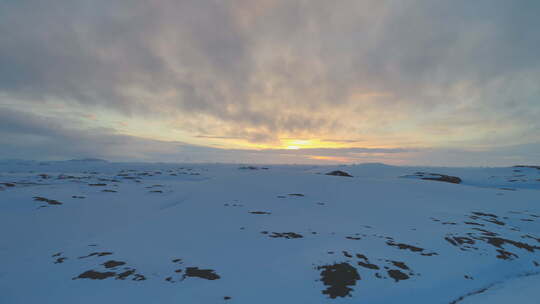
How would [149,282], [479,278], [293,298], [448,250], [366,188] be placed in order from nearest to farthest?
[293,298]
[149,282]
[479,278]
[448,250]
[366,188]

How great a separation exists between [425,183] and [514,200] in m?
7.05

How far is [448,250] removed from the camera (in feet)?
27.1

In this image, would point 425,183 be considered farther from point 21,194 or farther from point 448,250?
point 21,194

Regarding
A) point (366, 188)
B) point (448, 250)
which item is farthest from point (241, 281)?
point (366, 188)

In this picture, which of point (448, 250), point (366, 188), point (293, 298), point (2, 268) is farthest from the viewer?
point (366, 188)

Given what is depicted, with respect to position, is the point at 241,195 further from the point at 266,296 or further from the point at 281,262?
the point at 266,296

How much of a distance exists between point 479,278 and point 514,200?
18.3 meters

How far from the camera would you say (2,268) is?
24.6 ft

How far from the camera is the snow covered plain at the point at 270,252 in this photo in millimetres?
5785

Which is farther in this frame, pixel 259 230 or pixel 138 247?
pixel 259 230

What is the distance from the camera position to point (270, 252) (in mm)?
7898

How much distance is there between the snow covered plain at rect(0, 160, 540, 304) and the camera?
5.79 m

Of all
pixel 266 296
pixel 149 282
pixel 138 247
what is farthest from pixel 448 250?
pixel 138 247

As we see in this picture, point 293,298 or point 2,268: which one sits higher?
point 293,298
